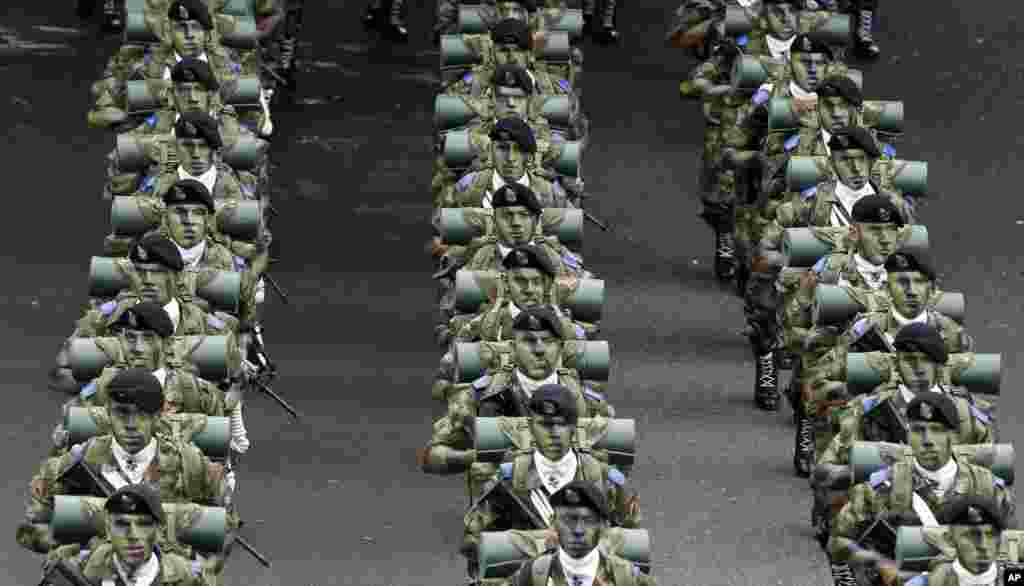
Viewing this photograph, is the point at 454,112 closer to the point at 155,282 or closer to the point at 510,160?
the point at 510,160

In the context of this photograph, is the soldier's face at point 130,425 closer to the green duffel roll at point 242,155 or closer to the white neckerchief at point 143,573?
the white neckerchief at point 143,573

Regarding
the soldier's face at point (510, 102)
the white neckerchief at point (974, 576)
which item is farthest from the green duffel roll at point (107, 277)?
the white neckerchief at point (974, 576)

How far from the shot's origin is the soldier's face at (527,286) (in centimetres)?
2181

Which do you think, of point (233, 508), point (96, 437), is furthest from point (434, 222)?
point (96, 437)

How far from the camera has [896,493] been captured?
64.2ft

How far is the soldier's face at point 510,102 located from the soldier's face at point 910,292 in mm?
4034

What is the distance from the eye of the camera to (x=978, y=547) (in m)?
18.3

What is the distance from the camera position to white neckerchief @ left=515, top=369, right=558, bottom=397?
20531 mm

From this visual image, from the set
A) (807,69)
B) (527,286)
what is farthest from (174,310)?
(807,69)

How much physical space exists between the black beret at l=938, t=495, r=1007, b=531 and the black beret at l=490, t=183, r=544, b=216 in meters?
5.02

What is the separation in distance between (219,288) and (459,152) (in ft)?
8.99

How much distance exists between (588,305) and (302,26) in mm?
12820

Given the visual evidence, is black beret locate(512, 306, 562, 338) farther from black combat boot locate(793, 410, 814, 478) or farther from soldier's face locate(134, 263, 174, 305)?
black combat boot locate(793, 410, 814, 478)

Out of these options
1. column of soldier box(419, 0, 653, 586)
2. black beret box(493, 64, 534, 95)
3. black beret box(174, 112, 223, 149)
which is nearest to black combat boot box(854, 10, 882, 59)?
column of soldier box(419, 0, 653, 586)
